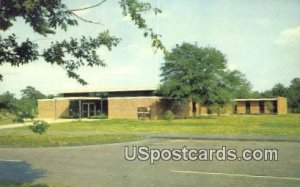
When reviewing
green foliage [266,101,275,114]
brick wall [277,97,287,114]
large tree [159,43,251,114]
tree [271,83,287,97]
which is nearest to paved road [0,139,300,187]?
large tree [159,43,251,114]

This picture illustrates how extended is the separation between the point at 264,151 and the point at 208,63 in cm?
4030

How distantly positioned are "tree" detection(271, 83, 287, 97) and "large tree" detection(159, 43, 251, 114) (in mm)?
52350

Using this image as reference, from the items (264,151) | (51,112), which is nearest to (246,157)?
(264,151)

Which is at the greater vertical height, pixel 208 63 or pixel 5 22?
pixel 208 63

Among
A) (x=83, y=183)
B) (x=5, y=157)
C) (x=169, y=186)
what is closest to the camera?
(x=169, y=186)

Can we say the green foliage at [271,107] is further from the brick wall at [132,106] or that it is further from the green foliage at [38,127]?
the green foliage at [38,127]

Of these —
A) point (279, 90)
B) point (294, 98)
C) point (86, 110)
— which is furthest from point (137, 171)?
point (279, 90)

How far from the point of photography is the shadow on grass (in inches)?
392

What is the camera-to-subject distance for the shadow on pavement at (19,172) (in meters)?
10.8

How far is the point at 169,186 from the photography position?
9297mm

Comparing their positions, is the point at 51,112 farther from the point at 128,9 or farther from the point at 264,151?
the point at 128,9

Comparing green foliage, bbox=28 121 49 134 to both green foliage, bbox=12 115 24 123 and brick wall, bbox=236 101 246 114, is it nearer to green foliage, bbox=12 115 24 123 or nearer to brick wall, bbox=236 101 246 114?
green foliage, bbox=12 115 24 123

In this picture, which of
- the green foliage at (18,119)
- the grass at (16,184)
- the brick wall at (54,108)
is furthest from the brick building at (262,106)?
the green foliage at (18,119)

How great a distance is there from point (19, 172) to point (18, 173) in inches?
8.1
